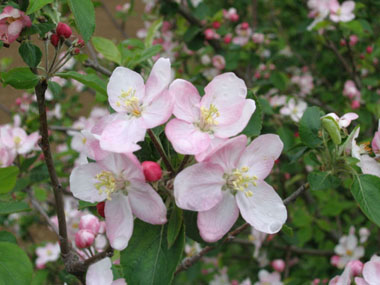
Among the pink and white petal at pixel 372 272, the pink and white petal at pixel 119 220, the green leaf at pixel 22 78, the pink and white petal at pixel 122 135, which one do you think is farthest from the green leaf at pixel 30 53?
the pink and white petal at pixel 372 272

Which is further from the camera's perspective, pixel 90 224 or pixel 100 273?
pixel 90 224

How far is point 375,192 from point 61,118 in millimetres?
2727

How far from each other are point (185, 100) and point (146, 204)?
24 centimetres

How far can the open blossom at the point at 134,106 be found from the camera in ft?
2.71

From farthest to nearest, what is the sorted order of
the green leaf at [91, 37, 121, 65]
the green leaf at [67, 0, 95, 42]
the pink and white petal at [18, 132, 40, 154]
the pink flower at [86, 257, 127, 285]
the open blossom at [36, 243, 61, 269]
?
the open blossom at [36, 243, 61, 269] < the pink and white petal at [18, 132, 40, 154] < the green leaf at [91, 37, 121, 65] < the pink flower at [86, 257, 127, 285] < the green leaf at [67, 0, 95, 42]

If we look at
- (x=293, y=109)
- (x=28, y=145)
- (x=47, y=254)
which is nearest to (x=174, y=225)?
(x=28, y=145)

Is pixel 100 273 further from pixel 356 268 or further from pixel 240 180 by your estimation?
pixel 356 268

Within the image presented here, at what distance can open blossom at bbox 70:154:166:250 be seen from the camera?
2.71 feet

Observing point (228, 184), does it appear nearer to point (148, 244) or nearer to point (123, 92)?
point (148, 244)

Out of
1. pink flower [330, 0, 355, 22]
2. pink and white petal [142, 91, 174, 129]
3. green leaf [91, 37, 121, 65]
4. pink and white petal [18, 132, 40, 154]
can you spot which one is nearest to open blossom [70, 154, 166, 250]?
pink and white petal [142, 91, 174, 129]

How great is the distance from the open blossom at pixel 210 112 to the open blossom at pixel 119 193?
0.38 feet

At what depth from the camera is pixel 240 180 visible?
2.84 feet

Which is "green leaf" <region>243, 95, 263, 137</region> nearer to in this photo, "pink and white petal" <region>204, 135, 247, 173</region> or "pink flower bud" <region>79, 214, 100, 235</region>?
"pink and white petal" <region>204, 135, 247, 173</region>

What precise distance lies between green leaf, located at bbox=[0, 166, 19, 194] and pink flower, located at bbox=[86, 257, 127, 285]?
1.16ft
